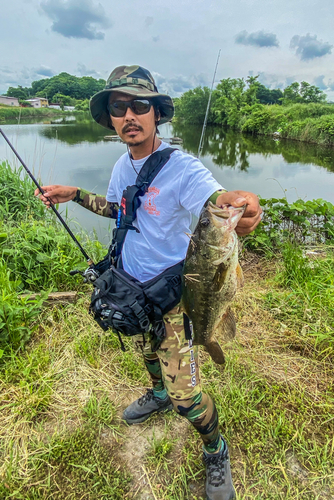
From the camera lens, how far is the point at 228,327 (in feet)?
5.87

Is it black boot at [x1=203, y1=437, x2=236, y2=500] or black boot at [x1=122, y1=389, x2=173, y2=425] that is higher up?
black boot at [x1=203, y1=437, x2=236, y2=500]

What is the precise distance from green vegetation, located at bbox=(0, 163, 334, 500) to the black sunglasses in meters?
2.13

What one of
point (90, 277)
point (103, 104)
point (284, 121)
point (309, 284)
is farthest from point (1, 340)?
point (284, 121)

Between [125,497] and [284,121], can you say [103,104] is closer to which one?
[125,497]

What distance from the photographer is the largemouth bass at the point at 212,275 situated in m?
1.27

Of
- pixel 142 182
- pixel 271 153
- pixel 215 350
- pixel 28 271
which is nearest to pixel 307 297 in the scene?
pixel 215 350

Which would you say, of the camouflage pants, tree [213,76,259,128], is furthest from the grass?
tree [213,76,259,128]

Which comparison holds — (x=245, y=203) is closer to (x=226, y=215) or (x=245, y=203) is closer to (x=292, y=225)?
(x=226, y=215)

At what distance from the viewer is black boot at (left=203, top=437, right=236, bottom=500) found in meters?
1.67

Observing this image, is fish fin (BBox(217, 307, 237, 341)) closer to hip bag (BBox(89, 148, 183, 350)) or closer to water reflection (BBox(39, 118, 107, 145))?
hip bag (BBox(89, 148, 183, 350))

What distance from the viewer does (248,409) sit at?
215 cm

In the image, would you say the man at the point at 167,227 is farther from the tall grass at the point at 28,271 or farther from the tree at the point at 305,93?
the tree at the point at 305,93

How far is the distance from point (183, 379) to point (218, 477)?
2.46 ft

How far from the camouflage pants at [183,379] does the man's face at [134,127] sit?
3.74 feet
